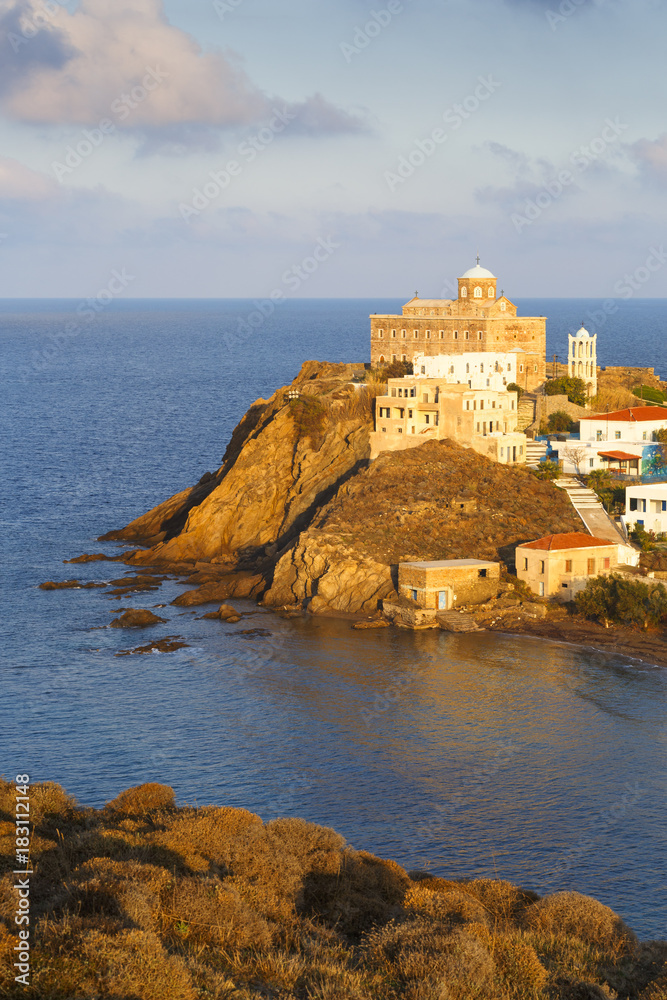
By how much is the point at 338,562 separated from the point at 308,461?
13336 millimetres

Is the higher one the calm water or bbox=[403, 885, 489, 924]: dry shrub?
bbox=[403, 885, 489, 924]: dry shrub

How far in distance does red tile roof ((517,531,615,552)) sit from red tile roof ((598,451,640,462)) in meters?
10.0

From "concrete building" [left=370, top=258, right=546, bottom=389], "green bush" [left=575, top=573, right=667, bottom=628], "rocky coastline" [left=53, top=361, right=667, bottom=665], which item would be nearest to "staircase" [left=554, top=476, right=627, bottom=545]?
"rocky coastline" [left=53, top=361, right=667, bottom=665]

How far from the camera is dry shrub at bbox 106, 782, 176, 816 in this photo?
23531 mm

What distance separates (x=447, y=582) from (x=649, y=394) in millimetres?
31068

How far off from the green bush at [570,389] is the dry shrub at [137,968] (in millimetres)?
59962

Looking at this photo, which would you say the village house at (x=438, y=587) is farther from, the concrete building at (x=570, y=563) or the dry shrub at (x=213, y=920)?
the dry shrub at (x=213, y=920)

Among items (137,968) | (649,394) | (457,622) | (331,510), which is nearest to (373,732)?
(457,622)

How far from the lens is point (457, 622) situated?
48.2 m

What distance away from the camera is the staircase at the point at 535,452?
2462 inches

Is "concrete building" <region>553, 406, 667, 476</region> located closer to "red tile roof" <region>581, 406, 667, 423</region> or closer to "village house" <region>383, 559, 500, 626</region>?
"red tile roof" <region>581, 406, 667, 423</region>

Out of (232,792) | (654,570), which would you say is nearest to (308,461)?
(654,570)

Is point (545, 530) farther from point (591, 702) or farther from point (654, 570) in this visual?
point (591, 702)

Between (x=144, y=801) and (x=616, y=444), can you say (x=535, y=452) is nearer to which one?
(x=616, y=444)
